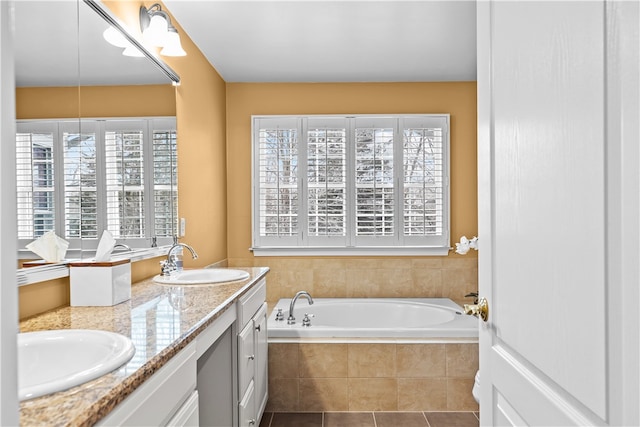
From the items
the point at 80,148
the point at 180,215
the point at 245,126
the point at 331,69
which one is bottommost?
the point at 180,215

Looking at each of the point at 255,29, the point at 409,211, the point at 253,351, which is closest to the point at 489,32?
the point at 253,351

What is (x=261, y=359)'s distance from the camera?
269 centimetres

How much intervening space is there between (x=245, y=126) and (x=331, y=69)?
95 cm

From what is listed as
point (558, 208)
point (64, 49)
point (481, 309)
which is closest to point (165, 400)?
point (481, 309)

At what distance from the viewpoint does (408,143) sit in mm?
4098

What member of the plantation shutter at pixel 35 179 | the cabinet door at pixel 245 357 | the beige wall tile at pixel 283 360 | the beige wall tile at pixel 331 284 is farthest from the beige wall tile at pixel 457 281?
the plantation shutter at pixel 35 179

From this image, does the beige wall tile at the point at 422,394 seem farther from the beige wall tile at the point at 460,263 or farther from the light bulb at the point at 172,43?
the light bulb at the point at 172,43

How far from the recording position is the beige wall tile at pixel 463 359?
116 inches

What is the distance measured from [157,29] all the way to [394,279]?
2751 millimetres

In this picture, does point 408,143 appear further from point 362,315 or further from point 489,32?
point 489,32

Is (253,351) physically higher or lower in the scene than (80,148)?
lower

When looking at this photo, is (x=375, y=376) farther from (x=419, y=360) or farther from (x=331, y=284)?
(x=331, y=284)

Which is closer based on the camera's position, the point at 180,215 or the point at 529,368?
the point at 529,368

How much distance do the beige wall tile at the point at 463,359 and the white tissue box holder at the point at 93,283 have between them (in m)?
2.13
